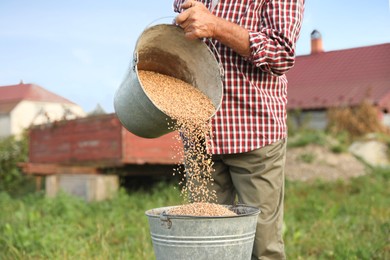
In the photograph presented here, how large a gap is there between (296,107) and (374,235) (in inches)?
460

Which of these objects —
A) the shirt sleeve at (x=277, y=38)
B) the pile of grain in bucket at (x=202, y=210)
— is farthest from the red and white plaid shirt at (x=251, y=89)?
the pile of grain in bucket at (x=202, y=210)

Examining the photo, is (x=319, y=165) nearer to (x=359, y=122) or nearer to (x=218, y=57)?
(x=359, y=122)

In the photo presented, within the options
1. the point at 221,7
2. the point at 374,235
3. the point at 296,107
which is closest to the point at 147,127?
the point at 221,7

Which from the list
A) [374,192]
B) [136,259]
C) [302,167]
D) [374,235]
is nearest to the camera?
[136,259]

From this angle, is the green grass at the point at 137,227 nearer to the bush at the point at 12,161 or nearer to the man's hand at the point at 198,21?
the man's hand at the point at 198,21

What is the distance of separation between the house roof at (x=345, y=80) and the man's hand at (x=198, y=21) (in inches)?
535

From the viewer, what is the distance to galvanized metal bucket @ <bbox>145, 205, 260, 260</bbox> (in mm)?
2285

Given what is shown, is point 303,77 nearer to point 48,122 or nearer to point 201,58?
point 48,122

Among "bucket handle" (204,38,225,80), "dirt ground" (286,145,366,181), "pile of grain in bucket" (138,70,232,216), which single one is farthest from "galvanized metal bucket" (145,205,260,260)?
"dirt ground" (286,145,366,181)

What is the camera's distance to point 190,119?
265cm

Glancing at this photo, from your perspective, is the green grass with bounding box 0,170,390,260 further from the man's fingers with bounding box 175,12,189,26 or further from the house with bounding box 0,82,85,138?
the man's fingers with bounding box 175,12,189,26

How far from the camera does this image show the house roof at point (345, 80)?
16.1 meters

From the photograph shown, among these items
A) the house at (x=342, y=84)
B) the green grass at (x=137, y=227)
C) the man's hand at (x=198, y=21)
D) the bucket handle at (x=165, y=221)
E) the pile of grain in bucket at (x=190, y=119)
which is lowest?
the green grass at (x=137, y=227)

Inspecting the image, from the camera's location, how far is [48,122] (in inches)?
351
